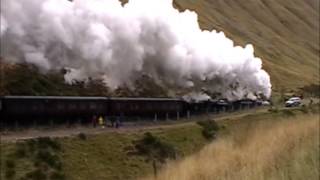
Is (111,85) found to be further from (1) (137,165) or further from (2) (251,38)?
(1) (137,165)

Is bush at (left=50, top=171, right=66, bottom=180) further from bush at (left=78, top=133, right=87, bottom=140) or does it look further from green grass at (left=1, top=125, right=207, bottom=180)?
bush at (left=78, top=133, right=87, bottom=140)

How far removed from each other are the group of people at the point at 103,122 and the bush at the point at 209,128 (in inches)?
195

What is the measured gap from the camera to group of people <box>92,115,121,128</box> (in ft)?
116

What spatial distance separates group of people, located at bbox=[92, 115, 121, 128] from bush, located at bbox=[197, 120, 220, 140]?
16.3ft

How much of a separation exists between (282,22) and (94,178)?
29120 millimetres

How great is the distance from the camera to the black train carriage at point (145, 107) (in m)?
39.5

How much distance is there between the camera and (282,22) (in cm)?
4647

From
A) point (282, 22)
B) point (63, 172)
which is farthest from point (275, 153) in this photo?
point (282, 22)

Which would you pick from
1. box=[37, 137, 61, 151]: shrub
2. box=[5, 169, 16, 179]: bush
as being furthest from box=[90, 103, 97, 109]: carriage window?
box=[5, 169, 16, 179]: bush

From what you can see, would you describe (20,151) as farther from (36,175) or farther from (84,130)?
(84,130)

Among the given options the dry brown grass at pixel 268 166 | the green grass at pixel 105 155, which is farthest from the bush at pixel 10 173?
the dry brown grass at pixel 268 166

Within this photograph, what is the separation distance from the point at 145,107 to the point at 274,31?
12.5m

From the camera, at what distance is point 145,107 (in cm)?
4091

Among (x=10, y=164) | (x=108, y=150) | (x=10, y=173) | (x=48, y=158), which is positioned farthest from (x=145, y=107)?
(x=10, y=173)
